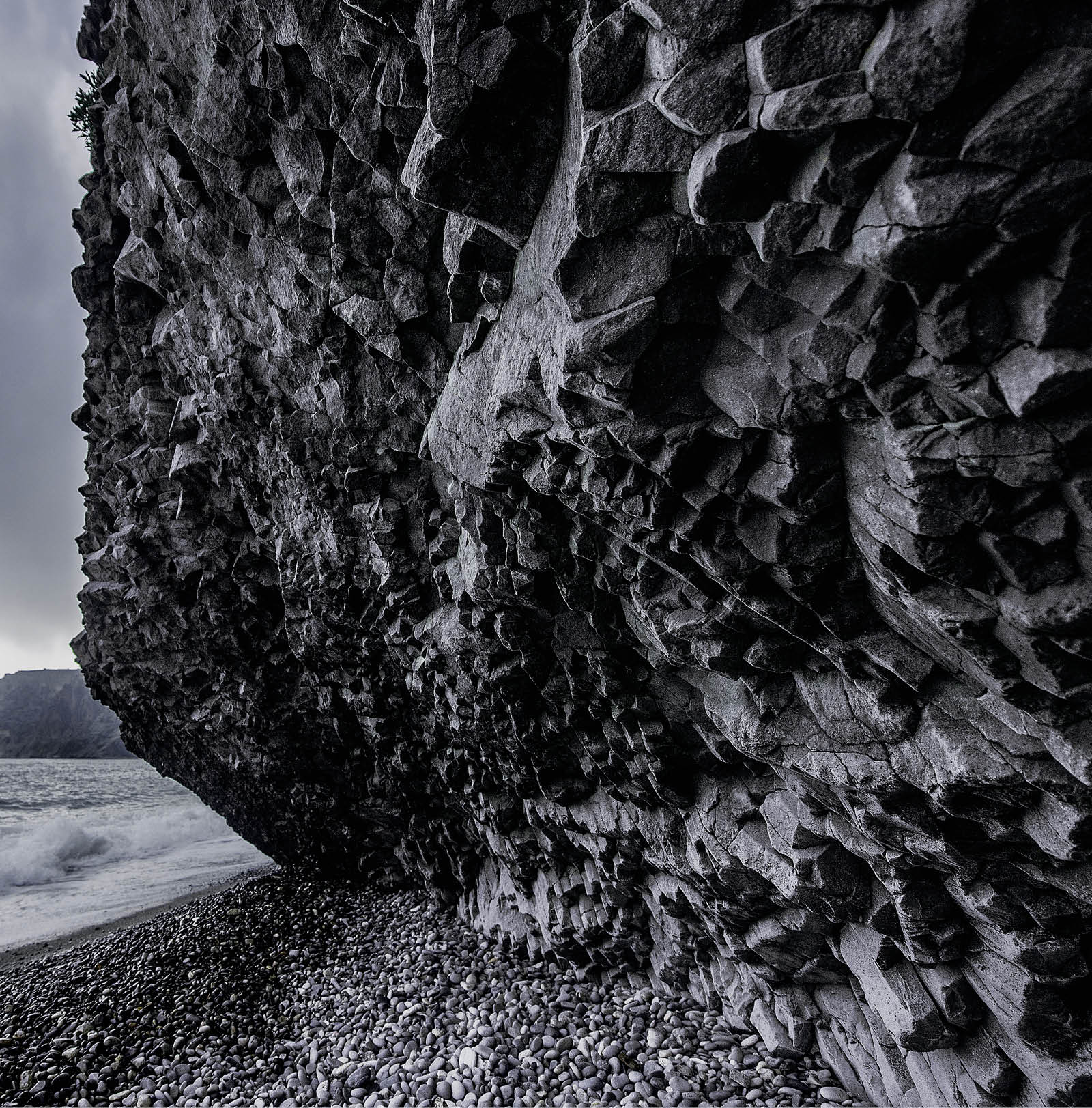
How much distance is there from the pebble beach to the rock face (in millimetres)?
755

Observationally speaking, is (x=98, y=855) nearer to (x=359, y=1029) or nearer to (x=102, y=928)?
(x=102, y=928)

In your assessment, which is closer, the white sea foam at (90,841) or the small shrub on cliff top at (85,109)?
the small shrub on cliff top at (85,109)

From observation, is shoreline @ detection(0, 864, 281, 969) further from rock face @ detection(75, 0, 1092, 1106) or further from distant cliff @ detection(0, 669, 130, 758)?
distant cliff @ detection(0, 669, 130, 758)

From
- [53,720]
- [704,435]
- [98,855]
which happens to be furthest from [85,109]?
[53,720]

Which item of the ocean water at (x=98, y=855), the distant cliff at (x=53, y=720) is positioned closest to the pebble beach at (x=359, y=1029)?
the ocean water at (x=98, y=855)

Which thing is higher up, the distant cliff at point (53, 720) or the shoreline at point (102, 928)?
the distant cliff at point (53, 720)

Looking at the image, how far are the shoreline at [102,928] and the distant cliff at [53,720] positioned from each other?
5983cm

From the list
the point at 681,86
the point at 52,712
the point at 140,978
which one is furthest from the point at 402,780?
the point at 52,712

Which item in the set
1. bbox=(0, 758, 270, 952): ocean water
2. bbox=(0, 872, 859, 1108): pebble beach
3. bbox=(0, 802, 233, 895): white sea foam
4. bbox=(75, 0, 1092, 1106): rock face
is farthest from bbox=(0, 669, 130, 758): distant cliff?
bbox=(75, 0, 1092, 1106): rock face

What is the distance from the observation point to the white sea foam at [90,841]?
2556 centimetres

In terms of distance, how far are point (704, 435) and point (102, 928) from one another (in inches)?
898

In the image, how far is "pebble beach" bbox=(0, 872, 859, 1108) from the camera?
8.34 meters

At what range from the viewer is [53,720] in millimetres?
72062

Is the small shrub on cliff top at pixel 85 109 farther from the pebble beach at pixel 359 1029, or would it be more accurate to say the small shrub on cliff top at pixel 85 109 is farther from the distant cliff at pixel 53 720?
the distant cliff at pixel 53 720
